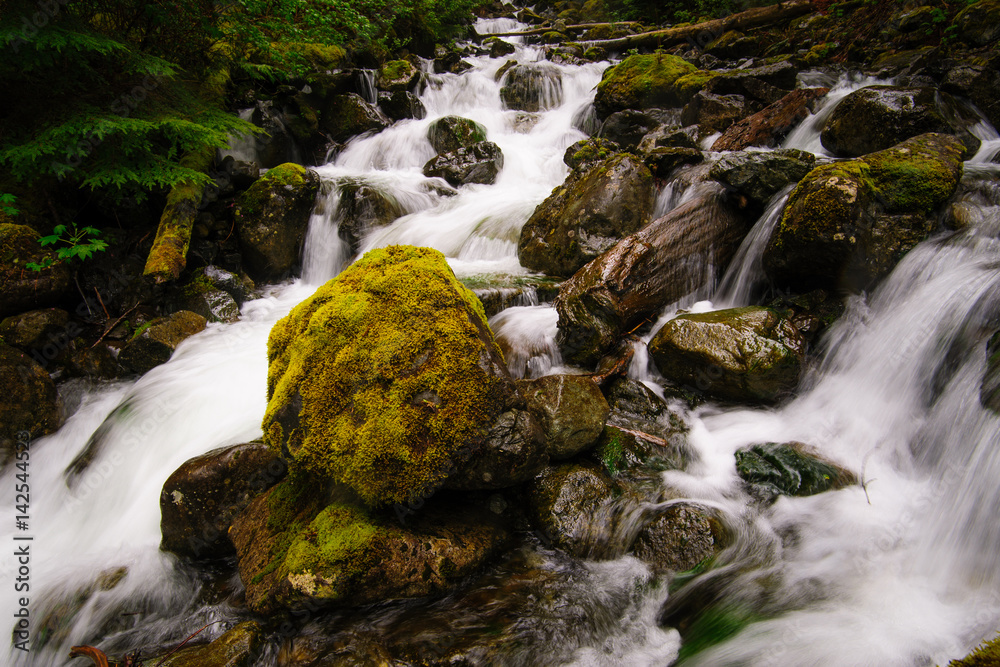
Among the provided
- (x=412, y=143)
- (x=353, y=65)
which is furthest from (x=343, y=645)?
(x=353, y=65)

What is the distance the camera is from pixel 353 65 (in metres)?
13.3

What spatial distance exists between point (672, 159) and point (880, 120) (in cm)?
267

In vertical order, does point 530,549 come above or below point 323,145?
below

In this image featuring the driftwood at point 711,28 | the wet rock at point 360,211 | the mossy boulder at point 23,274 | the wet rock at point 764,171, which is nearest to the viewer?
the wet rock at point 764,171

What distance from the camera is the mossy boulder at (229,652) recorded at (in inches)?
98.5

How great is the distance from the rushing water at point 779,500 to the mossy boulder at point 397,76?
9.16 metres

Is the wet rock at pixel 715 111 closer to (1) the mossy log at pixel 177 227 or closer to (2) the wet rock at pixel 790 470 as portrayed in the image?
(2) the wet rock at pixel 790 470

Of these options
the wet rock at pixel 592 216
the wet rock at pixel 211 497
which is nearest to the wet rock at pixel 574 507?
the wet rock at pixel 211 497

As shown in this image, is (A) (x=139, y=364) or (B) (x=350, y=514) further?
(A) (x=139, y=364)

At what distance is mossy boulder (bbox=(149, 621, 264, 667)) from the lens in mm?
2502

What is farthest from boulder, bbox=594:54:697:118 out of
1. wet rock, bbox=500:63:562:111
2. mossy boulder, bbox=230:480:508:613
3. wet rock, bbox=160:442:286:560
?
wet rock, bbox=160:442:286:560

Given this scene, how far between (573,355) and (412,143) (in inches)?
341

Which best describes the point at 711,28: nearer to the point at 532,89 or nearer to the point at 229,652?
the point at 532,89

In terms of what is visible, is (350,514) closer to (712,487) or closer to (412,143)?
(712,487)
